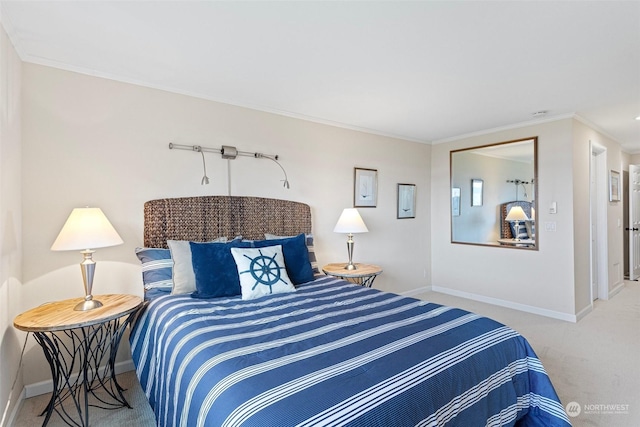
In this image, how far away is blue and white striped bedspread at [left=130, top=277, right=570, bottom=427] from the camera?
1116 millimetres

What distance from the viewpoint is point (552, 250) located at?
3.84m

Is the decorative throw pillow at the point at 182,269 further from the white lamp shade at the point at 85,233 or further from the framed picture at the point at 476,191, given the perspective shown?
the framed picture at the point at 476,191

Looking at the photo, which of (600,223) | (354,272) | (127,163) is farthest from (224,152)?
(600,223)

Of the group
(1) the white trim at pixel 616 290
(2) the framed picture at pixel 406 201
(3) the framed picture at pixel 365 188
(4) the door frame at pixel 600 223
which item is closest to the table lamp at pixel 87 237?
(3) the framed picture at pixel 365 188

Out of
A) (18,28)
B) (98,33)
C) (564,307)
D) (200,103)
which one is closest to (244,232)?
(200,103)

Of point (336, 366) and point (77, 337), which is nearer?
point (336, 366)

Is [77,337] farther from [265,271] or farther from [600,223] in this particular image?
[600,223]

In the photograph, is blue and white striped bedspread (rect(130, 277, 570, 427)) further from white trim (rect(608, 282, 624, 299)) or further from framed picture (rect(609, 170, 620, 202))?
framed picture (rect(609, 170, 620, 202))

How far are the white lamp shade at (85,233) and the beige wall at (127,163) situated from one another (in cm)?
44

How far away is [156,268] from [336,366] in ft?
5.88

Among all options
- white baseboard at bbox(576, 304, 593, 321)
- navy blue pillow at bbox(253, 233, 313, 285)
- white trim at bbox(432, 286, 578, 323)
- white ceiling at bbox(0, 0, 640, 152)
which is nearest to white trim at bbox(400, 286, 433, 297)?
white trim at bbox(432, 286, 578, 323)

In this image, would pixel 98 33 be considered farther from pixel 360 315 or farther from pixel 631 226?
pixel 631 226

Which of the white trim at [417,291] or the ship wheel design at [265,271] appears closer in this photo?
the ship wheel design at [265,271]

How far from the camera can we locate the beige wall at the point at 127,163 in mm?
2320
